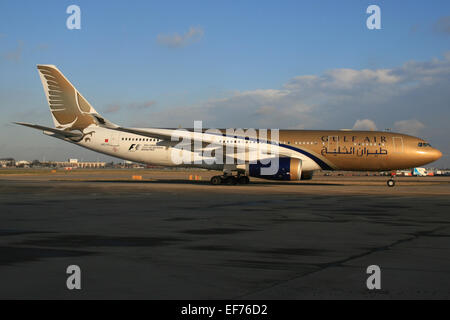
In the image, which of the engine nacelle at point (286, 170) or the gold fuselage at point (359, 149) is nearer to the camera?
the engine nacelle at point (286, 170)

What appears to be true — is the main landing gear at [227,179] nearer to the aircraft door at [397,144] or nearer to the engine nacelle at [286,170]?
the engine nacelle at [286,170]

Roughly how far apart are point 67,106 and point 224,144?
12.8 m

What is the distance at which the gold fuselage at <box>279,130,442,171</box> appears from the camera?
3616 centimetres

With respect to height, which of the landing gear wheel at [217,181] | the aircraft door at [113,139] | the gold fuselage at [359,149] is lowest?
the landing gear wheel at [217,181]

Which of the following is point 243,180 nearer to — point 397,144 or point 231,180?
point 231,180

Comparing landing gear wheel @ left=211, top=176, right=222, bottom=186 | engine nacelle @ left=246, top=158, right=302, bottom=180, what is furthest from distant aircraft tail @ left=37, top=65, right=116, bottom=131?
engine nacelle @ left=246, top=158, right=302, bottom=180

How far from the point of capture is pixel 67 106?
3769 cm

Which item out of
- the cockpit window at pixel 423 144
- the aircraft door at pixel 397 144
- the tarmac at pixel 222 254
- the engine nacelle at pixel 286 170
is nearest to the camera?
the tarmac at pixel 222 254

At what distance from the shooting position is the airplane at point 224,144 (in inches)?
1412

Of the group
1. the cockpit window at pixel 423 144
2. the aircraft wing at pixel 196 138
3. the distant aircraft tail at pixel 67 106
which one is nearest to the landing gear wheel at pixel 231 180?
the aircraft wing at pixel 196 138

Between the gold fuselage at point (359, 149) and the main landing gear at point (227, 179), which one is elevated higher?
the gold fuselage at point (359, 149)

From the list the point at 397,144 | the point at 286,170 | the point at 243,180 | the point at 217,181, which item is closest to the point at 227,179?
the point at 217,181

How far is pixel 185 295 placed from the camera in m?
5.73

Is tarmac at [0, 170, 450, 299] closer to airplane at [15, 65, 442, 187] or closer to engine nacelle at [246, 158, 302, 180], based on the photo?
engine nacelle at [246, 158, 302, 180]
